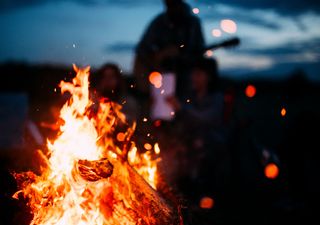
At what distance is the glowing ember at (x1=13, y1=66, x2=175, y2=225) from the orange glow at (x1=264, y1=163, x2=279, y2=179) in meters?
3.63

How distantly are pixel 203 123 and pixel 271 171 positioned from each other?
1.64 m

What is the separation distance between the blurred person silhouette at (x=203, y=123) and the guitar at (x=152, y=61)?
429 millimetres

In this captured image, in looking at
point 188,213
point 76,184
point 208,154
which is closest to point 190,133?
point 208,154

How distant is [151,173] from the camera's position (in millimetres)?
4289

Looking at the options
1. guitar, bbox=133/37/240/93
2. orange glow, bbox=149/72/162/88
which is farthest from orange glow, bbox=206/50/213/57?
orange glow, bbox=149/72/162/88

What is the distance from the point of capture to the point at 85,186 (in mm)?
3191

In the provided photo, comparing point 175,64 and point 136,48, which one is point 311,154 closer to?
point 175,64

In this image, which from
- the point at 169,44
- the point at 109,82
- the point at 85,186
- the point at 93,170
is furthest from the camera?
the point at 169,44

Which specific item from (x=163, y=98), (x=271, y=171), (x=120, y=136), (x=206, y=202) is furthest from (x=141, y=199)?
(x=271, y=171)

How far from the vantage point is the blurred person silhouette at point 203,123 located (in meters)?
6.88

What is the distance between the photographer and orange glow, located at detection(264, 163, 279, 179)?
6457 millimetres

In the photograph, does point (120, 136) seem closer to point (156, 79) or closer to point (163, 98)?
point (163, 98)

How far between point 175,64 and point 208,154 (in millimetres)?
1990

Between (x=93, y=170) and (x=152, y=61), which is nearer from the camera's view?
(x=93, y=170)
